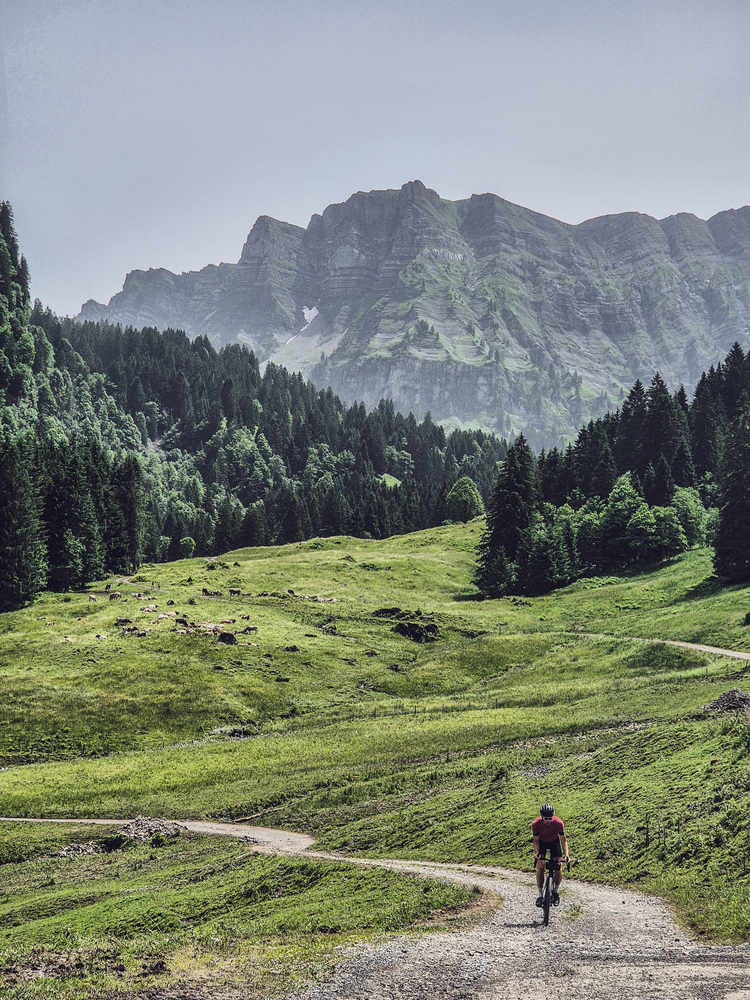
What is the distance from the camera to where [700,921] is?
747 inches

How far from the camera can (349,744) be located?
5731 cm

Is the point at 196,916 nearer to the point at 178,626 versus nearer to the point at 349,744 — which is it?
the point at 349,744

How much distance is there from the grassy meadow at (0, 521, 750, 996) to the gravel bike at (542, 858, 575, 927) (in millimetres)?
2968

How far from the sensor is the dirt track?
15.8 metres

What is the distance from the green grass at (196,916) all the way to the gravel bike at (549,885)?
276 centimetres

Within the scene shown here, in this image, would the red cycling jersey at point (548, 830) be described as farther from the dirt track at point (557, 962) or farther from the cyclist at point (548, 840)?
the dirt track at point (557, 962)

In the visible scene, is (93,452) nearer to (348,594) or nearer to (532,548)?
(348,594)

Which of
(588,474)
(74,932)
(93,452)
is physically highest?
(93,452)

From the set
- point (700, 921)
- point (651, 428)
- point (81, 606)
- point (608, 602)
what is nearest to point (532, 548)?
point (608, 602)

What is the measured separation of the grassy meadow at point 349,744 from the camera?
2336 centimetres

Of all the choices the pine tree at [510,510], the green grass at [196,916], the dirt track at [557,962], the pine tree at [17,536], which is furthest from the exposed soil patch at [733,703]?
the pine tree at [17,536]

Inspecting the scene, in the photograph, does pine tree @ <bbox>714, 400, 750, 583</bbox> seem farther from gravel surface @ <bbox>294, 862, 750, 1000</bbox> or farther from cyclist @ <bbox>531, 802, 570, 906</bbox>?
gravel surface @ <bbox>294, 862, 750, 1000</bbox>

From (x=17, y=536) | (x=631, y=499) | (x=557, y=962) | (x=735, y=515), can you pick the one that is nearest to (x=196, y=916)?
(x=557, y=962)

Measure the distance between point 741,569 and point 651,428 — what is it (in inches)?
2576
